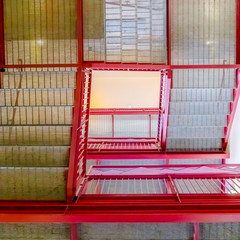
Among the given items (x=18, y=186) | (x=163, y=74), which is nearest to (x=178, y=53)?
(x=163, y=74)

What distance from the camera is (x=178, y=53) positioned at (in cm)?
514

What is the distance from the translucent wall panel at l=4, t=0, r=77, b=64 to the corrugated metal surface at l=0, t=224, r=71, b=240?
2560 mm

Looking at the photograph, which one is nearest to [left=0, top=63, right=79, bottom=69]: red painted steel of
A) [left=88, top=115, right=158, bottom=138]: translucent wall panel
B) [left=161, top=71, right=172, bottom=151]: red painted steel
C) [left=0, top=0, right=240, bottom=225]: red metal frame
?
[left=0, top=0, right=240, bottom=225]: red metal frame

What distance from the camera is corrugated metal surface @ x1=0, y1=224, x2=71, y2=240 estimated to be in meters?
3.30

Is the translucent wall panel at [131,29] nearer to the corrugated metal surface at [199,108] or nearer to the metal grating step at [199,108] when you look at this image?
the corrugated metal surface at [199,108]

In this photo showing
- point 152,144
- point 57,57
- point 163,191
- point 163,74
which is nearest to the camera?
point 163,191

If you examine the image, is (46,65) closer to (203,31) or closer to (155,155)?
(203,31)

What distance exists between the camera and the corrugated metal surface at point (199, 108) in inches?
215

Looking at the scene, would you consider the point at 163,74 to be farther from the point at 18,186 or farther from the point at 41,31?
the point at 18,186

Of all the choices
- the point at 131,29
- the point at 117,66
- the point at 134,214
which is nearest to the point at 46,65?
the point at 117,66

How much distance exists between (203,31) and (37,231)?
4.33m

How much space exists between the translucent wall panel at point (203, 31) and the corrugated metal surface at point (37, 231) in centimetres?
349

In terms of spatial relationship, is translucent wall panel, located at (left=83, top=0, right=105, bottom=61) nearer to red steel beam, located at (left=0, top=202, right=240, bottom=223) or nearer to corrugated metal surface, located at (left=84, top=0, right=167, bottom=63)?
corrugated metal surface, located at (left=84, top=0, right=167, bottom=63)

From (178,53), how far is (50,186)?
330 cm
